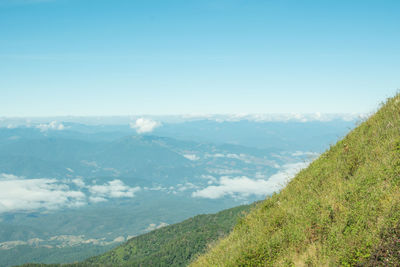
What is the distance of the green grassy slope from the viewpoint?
8023mm

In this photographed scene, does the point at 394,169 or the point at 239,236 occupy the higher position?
the point at 394,169

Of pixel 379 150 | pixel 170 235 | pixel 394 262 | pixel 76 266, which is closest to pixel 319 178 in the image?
pixel 379 150

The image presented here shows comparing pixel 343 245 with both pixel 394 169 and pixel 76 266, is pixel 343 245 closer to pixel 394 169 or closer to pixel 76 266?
pixel 394 169

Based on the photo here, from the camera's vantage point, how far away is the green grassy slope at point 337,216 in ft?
26.3

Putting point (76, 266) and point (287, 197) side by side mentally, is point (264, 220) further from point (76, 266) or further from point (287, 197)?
point (76, 266)

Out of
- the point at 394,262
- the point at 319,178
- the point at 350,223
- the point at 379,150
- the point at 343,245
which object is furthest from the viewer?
the point at 319,178

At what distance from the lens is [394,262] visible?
7273 mm

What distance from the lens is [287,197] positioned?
46.1 feet

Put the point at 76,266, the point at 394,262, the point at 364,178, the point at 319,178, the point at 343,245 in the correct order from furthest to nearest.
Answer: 1. the point at 76,266
2. the point at 319,178
3. the point at 364,178
4. the point at 343,245
5. the point at 394,262

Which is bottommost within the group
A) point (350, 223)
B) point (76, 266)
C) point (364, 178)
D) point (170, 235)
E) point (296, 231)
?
point (170, 235)

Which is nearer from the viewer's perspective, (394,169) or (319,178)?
(394,169)

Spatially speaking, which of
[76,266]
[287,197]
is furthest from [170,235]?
[287,197]

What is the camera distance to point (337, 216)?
955 cm

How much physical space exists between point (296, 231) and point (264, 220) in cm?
259
